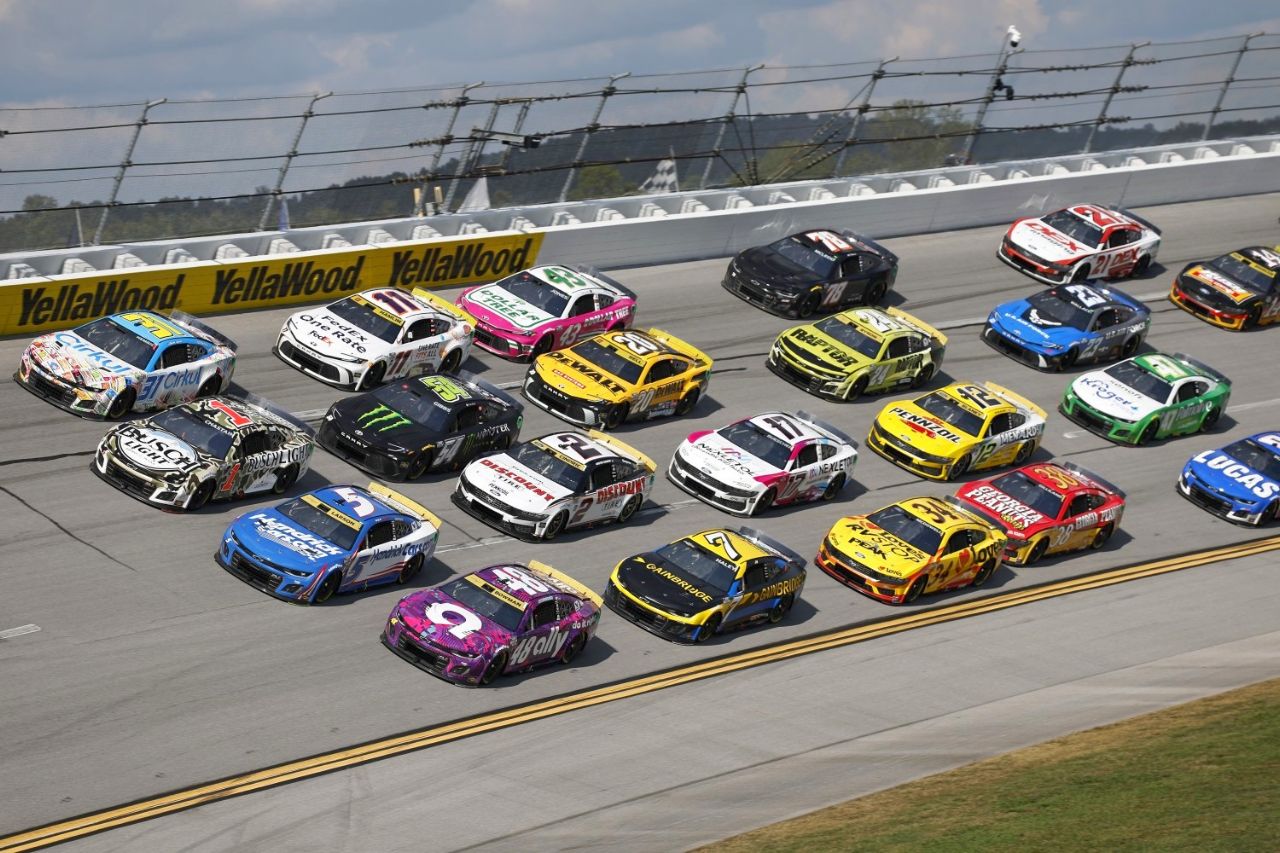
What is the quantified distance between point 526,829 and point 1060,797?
608cm

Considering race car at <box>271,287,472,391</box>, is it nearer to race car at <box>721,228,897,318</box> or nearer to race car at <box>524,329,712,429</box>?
race car at <box>524,329,712,429</box>

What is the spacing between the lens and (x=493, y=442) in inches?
1139

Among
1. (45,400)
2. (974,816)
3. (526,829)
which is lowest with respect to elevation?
(45,400)

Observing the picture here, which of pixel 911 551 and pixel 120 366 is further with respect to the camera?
pixel 120 366

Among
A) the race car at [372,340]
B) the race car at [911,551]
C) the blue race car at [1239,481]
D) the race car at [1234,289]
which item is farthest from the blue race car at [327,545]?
the race car at [1234,289]

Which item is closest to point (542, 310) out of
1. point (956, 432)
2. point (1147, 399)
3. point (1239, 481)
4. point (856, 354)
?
point (856, 354)

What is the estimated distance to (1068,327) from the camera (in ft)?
120

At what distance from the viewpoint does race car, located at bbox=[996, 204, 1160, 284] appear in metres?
41.0

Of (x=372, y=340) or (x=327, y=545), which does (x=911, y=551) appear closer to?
(x=327, y=545)

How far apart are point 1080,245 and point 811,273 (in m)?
7.75

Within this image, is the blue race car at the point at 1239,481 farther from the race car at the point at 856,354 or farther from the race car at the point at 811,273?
the race car at the point at 811,273

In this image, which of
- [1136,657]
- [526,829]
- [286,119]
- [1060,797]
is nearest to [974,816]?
[1060,797]

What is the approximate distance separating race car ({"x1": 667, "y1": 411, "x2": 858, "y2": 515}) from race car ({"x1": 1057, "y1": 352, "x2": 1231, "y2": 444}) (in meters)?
6.57

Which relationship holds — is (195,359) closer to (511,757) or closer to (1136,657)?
(511,757)
